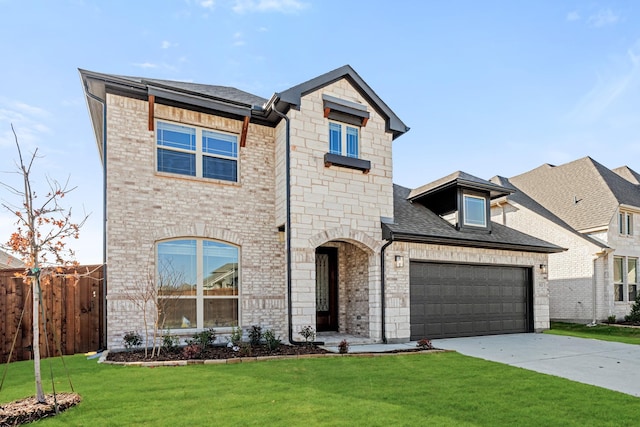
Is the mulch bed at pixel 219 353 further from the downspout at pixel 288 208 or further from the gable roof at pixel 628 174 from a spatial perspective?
the gable roof at pixel 628 174

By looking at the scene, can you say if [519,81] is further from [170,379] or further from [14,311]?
[14,311]

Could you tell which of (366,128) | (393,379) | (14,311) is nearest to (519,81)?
(366,128)

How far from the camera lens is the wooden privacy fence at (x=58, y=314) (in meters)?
8.74

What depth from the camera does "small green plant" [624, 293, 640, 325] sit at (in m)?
17.0

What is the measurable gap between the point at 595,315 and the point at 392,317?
36.9 feet

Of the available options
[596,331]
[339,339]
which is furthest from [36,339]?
[596,331]

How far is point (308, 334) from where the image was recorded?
387 inches

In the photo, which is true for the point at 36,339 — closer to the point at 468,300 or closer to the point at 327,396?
the point at 327,396

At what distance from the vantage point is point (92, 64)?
10.0 metres

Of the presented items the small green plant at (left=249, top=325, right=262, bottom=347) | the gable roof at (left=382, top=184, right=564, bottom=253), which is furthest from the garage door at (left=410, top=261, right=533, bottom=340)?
the small green plant at (left=249, top=325, right=262, bottom=347)

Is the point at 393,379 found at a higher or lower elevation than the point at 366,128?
lower

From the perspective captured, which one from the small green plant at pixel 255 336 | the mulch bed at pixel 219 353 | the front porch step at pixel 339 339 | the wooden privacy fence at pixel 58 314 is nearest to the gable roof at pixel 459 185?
the front porch step at pixel 339 339

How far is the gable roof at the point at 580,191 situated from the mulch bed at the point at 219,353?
15.5 meters

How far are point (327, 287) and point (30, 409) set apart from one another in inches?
342
